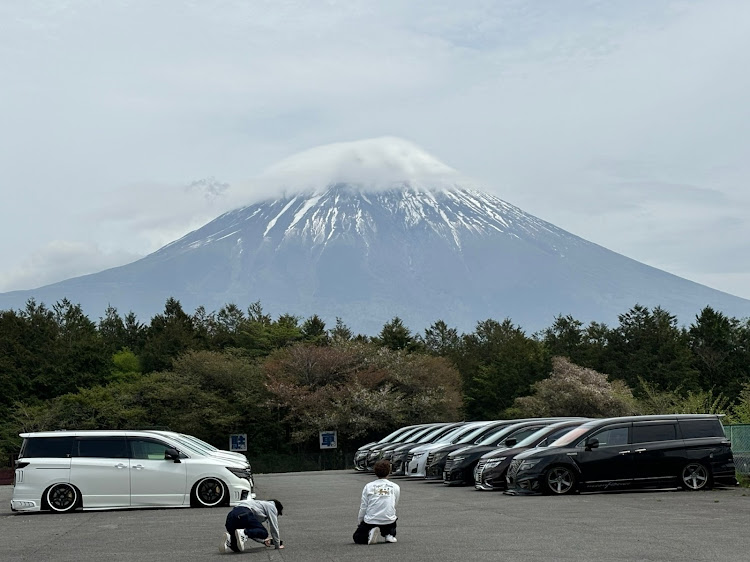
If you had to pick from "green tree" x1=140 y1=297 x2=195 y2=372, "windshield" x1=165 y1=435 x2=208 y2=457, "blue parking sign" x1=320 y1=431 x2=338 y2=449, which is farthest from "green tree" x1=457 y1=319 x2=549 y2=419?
"windshield" x1=165 y1=435 x2=208 y2=457

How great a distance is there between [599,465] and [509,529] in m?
7.15

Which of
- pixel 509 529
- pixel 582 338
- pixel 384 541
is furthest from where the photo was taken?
pixel 582 338

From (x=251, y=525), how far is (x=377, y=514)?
59.0 inches

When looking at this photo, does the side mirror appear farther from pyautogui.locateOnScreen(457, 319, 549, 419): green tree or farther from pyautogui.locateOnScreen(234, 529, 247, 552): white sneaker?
pyautogui.locateOnScreen(457, 319, 549, 419): green tree

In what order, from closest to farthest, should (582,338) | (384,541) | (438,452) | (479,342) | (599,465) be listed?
(384,541)
(599,465)
(438,452)
(582,338)
(479,342)

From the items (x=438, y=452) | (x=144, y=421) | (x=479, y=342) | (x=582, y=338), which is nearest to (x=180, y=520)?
(x=438, y=452)

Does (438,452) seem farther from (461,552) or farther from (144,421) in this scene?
(144,421)

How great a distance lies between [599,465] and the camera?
844 inches

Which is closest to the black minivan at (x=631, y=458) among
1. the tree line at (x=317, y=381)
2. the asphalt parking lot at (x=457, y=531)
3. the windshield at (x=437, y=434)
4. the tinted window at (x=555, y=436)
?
the asphalt parking lot at (x=457, y=531)

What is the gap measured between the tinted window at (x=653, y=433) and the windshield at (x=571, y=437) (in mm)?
916

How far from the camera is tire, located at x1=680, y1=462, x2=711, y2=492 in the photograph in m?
21.7

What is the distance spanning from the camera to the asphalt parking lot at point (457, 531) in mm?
12312

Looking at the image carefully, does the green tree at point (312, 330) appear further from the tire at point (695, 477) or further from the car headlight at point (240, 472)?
the tire at point (695, 477)

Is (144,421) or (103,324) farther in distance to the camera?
(103,324)
